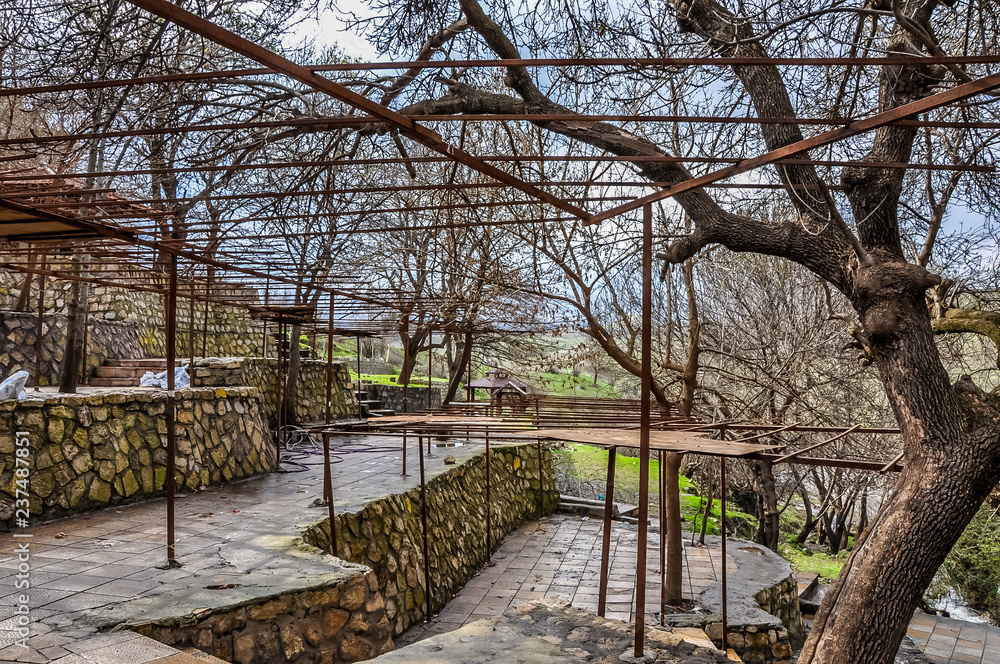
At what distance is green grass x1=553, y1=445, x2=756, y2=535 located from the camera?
44.6ft

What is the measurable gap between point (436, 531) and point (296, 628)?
4.11 m

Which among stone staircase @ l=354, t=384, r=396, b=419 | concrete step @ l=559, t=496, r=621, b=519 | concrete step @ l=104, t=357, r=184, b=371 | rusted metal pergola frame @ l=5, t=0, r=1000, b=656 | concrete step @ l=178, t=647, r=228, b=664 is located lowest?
concrete step @ l=559, t=496, r=621, b=519

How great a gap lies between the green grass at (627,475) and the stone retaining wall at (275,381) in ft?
19.2

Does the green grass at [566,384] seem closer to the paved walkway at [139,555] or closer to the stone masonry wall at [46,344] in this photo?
the paved walkway at [139,555]

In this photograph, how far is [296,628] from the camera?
168 inches

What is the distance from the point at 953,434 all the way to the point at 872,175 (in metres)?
2.09

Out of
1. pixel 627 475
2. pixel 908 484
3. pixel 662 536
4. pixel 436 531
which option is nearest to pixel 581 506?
pixel 627 475

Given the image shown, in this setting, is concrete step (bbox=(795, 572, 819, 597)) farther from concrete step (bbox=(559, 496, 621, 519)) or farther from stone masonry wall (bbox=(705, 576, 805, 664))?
stone masonry wall (bbox=(705, 576, 805, 664))

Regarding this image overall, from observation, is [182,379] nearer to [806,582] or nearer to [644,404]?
[644,404]

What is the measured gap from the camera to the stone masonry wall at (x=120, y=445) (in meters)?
5.89

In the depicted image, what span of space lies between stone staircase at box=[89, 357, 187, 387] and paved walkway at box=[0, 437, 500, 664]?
13.3 ft

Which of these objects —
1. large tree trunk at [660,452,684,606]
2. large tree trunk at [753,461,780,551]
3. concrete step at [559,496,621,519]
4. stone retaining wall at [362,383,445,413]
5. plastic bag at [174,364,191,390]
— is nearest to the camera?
large tree trunk at [660,452,684,606]

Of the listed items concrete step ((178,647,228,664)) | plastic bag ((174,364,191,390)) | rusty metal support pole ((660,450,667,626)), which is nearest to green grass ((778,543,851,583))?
rusty metal support pole ((660,450,667,626))

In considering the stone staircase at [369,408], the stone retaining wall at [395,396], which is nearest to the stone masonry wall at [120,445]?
the stone staircase at [369,408]
